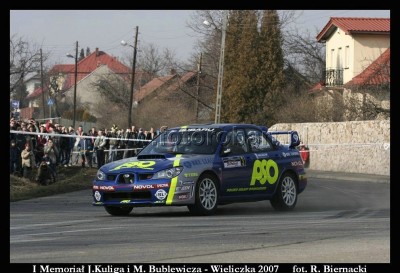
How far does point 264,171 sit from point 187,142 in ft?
5.08

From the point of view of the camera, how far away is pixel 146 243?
1207 centimetres

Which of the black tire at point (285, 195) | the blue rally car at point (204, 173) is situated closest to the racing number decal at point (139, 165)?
the blue rally car at point (204, 173)

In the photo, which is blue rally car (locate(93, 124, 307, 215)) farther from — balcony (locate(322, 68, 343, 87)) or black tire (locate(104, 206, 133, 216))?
balcony (locate(322, 68, 343, 87))

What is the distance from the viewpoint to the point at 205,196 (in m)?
16.4

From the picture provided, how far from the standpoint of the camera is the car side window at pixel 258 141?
58.2 feet

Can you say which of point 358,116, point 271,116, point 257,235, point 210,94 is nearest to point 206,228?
point 257,235

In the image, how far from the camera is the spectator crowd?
26.5 m

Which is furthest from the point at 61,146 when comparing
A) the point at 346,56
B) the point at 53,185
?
the point at 346,56

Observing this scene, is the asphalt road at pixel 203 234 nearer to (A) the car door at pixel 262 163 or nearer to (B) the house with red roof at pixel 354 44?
(A) the car door at pixel 262 163

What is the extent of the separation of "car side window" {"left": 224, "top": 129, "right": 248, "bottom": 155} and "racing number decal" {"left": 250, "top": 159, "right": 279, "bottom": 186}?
0.37 metres

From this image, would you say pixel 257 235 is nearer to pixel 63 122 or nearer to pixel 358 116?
pixel 358 116

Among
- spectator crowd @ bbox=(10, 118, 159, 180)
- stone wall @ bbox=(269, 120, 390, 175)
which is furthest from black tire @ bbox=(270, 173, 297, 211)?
stone wall @ bbox=(269, 120, 390, 175)
